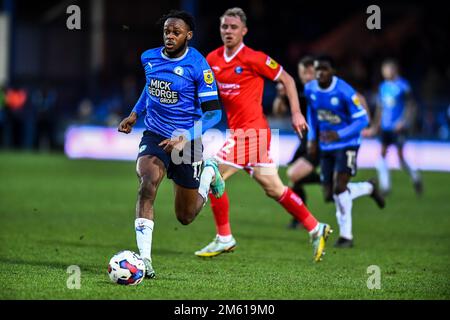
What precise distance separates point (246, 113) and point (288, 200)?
948 mm

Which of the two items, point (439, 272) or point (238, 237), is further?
point (238, 237)

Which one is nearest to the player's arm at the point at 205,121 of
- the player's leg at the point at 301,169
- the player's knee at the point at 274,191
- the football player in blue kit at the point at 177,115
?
the football player in blue kit at the point at 177,115

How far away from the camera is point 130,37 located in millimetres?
37375

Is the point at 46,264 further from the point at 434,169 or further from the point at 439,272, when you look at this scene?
the point at 434,169

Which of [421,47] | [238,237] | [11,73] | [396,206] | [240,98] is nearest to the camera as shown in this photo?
[240,98]

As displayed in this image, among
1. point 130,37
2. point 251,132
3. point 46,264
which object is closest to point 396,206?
point 251,132

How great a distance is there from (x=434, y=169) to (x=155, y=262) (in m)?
14.3

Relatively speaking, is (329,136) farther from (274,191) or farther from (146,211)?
(146,211)

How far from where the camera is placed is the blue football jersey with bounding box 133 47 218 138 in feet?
26.7

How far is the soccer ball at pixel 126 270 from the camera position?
291 inches

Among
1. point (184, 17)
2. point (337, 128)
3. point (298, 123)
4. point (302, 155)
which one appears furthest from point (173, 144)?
point (302, 155)

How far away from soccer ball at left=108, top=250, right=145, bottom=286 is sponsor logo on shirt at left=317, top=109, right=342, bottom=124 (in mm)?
3852

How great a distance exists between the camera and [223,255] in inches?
384

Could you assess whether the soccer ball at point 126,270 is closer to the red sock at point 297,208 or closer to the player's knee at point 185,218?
the player's knee at point 185,218
